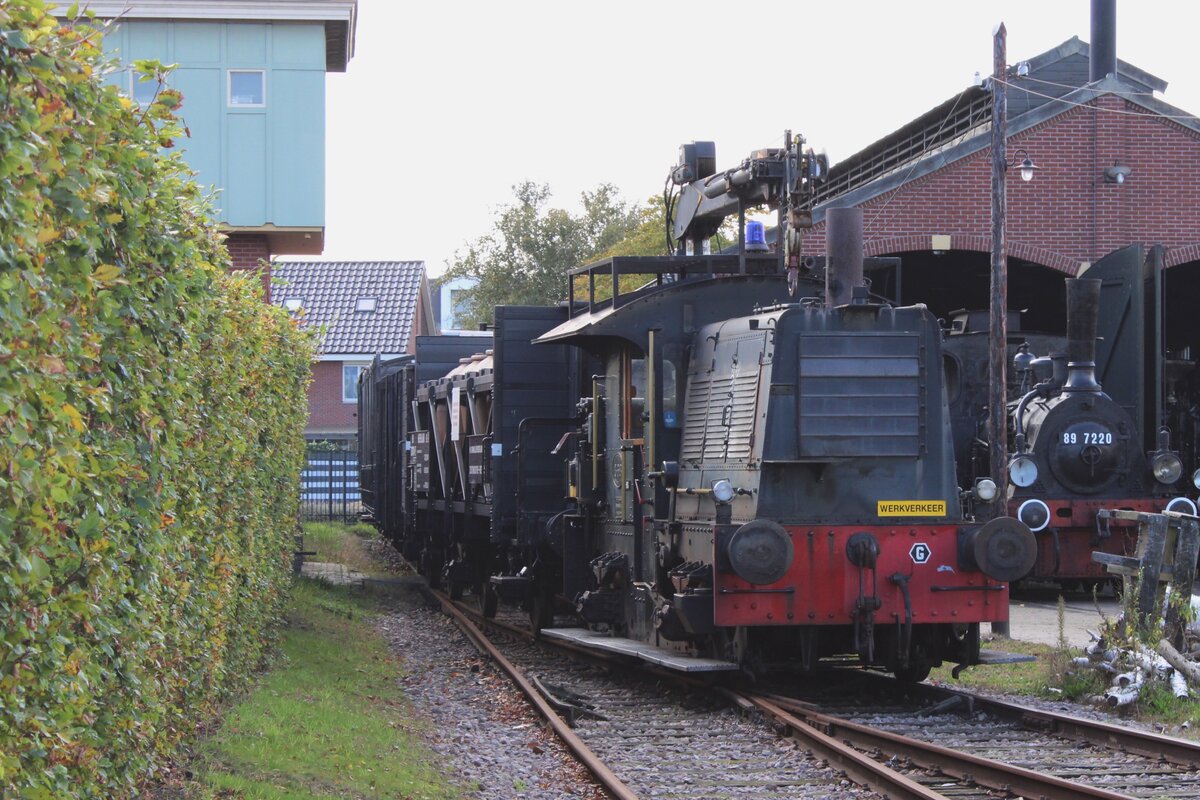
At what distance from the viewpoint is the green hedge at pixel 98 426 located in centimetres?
342

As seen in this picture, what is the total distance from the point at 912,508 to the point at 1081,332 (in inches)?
375

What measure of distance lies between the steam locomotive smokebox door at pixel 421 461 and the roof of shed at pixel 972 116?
24.4ft

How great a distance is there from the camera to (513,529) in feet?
48.2

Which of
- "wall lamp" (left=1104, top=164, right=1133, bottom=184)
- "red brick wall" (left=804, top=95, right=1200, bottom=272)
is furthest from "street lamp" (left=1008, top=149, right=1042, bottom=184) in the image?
"wall lamp" (left=1104, top=164, right=1133, bottom=184)

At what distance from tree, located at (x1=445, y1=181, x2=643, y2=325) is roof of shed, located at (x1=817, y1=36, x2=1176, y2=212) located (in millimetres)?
32673

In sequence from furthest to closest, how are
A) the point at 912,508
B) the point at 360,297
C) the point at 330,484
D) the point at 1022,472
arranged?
the point at 360,297 < the point at 330,484 < the point at 1022,472 < the point at 912,508

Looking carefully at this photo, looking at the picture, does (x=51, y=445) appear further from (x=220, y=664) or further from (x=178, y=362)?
(x=220, y=664)

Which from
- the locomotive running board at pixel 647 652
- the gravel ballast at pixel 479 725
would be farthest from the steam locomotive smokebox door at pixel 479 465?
the locomotive running board at pixel 647 652

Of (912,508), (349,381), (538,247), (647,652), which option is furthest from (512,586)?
(538,247)

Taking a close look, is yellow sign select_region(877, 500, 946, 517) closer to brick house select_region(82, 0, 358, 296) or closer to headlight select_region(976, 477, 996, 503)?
headlight select_region(976, 477, 996, 503)

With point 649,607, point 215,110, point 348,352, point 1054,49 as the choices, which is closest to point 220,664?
point 649,607

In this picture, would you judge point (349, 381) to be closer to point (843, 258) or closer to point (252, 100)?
point (252, 100)

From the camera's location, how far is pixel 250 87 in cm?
2155

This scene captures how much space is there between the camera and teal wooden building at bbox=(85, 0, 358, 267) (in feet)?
69.5
